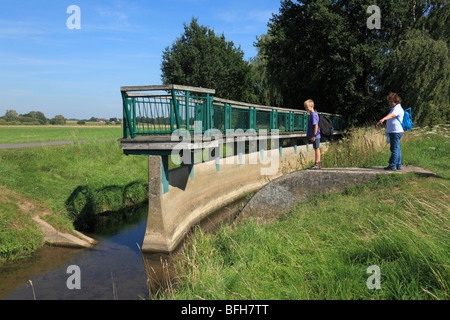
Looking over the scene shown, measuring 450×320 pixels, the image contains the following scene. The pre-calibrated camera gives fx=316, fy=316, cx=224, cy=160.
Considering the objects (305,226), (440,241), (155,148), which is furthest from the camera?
(155,148)

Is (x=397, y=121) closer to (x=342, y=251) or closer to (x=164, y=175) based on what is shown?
(x=342, y=251)

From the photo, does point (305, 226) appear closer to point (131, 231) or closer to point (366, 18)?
point (131, 231)

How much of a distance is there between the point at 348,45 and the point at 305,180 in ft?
63.7

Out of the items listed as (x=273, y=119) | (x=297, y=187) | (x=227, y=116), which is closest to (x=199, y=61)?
(x=273, y=119)

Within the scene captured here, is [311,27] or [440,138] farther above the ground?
[311,27]

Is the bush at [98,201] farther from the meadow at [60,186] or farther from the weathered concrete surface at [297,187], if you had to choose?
the weathered concrete surface at [297,187]

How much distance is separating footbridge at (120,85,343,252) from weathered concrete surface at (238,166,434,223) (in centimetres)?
230

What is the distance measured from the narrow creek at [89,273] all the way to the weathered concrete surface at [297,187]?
2615 millimetres

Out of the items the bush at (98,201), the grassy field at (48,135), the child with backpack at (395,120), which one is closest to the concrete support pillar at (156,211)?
the bush at (98,201)

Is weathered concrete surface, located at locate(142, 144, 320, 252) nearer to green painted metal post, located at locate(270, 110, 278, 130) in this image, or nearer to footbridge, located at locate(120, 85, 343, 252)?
footbridge, located at locate(120, 85, 343, 252)

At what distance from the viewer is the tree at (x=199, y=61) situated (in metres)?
32.9

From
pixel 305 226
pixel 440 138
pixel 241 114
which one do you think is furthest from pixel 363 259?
pixel 440 138

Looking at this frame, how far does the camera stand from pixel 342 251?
4.36m

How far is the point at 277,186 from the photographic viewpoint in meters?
7.95
